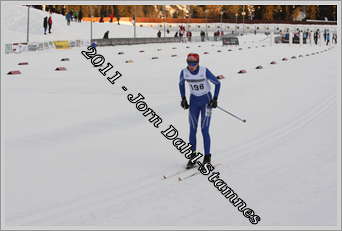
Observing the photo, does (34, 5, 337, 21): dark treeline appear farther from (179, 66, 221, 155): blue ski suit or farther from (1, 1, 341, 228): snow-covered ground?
(179, 66, 221, 155): blue ski suit

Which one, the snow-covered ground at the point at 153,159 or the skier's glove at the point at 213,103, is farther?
the skier's glove at the point at 213,103

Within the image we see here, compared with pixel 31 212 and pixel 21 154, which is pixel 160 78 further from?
pixel 31 212

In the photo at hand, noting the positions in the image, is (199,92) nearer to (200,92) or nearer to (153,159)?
(200,92)

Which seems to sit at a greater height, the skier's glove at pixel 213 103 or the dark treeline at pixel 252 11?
the dark treeline at pixel 252 11

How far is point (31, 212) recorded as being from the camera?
177 inches

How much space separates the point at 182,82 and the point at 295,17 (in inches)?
3900

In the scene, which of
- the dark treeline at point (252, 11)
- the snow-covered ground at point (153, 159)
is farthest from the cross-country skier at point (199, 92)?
the dark treeline at point (252, 11)

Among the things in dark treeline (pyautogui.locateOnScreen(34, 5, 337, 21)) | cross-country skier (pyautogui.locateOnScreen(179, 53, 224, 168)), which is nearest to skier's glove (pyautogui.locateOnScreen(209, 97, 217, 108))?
cross-country skier (pyautogui.locateOnScreen(179, 53, 224, 168))

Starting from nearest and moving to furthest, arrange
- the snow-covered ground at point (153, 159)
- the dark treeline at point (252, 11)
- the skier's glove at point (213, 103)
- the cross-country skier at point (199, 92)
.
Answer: the snow-covered ground at point (153, 159) → the cross-country skier at point (199, 92) → the skier's glove at point (213, 103) → the dark treeline at point (252, 11)

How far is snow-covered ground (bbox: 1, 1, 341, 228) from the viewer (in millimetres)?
4492

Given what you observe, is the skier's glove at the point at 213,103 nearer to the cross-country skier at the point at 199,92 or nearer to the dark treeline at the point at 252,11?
the cross-country skier at the point at 199,92

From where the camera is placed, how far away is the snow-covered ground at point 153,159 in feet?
14.7

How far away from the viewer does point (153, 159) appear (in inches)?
255

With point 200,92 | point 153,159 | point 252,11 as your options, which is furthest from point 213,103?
point 252,11
